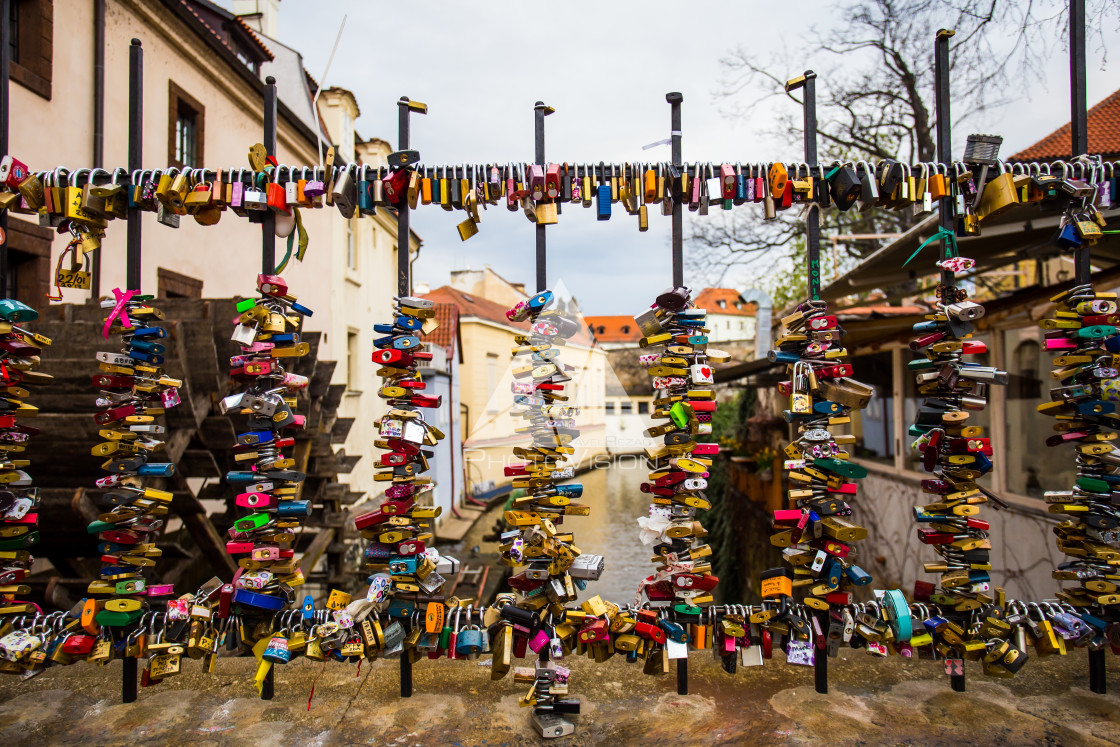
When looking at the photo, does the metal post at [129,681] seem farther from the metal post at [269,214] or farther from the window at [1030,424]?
the window at [1030,424]

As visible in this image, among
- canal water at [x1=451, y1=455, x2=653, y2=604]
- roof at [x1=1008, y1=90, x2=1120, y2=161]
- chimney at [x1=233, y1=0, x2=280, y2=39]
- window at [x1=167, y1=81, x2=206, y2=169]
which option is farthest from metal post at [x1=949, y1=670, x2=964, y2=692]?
chimney at [x1=233, y1=0, x2=280, y2=39]

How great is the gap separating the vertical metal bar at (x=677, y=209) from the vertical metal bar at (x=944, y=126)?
1.06 metres

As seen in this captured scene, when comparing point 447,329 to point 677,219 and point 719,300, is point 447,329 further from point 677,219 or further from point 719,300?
point 719,300

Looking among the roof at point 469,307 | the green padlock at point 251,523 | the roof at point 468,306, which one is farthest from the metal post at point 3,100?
the roof at point 469,307

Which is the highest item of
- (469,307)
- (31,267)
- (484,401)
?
(469,307)

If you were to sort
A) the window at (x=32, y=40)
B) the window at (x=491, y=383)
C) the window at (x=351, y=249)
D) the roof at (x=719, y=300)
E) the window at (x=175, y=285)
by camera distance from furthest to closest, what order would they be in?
1. the roof at (x=719, y=300)
2. the window at (x=491, y=383)
3. the window at (x=351, y=249)
4. the window at (x=175, y=285)
5. the window at (x=32, y=40)

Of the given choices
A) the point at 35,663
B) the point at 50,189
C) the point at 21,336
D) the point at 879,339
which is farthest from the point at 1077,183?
the point at 879,339

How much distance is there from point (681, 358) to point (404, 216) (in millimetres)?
1273

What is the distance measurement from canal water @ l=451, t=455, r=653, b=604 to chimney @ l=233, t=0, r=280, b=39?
33.0ft

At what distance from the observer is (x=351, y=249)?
12.8m

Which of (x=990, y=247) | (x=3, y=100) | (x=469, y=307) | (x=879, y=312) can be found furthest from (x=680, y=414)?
(x=469, y=307)

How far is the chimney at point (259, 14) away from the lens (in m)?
11.4

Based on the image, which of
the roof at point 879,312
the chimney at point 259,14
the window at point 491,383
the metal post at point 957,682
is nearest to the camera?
the metal post at point 957,682

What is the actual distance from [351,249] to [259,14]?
4.30 m
